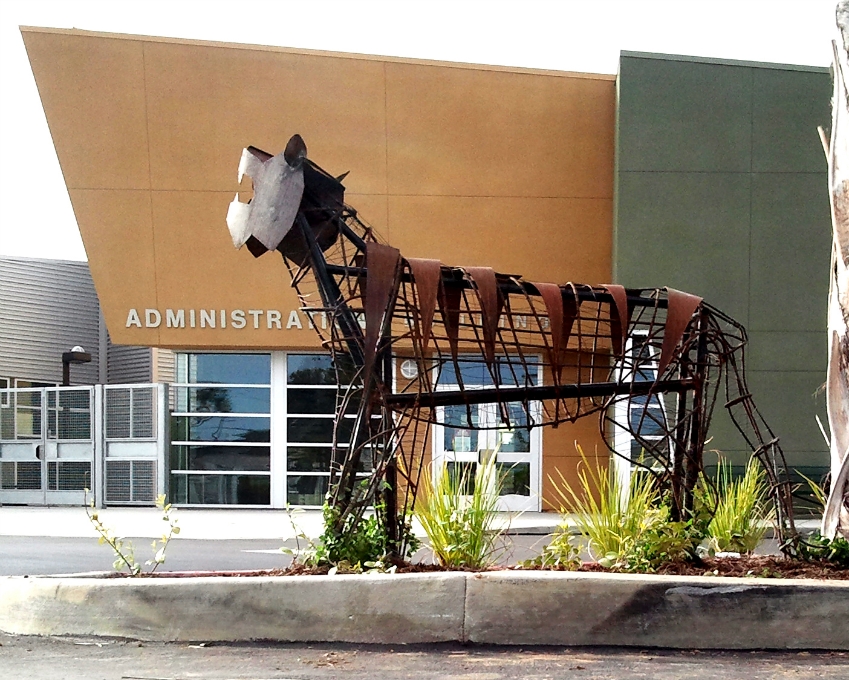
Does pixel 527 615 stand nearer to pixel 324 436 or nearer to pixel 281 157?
pixel 281 157

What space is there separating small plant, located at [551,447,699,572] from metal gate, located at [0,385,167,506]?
15.0m

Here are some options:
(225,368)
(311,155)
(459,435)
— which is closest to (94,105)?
(311,155)

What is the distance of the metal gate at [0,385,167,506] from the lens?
21078 mm

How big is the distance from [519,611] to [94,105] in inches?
571

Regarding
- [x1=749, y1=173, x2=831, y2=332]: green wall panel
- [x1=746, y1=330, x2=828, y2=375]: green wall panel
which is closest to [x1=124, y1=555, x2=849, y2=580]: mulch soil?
[x1=746, y1=330, x2=828, y2=375]: green wall panel

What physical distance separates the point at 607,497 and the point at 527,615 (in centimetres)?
135

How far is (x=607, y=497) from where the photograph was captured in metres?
6.88

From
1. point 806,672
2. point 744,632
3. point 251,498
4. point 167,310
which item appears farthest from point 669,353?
point 251,498

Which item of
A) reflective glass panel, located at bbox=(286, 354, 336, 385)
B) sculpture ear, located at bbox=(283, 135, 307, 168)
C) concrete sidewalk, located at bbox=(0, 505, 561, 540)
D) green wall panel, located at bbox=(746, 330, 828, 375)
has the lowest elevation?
concrete sidewalk, located at bbox=(0, 505, 561, 540)

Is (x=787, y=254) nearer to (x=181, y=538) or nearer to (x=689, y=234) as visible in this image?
(x=689, y=234)

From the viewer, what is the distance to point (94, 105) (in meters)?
18.0

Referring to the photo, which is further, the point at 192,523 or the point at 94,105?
the point at 94,105

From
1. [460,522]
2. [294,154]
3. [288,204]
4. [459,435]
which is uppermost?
[294,154]

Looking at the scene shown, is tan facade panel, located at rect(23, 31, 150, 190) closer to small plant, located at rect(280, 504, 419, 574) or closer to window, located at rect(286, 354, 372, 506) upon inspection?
window, located at rect(286, 354, 372, 506)
